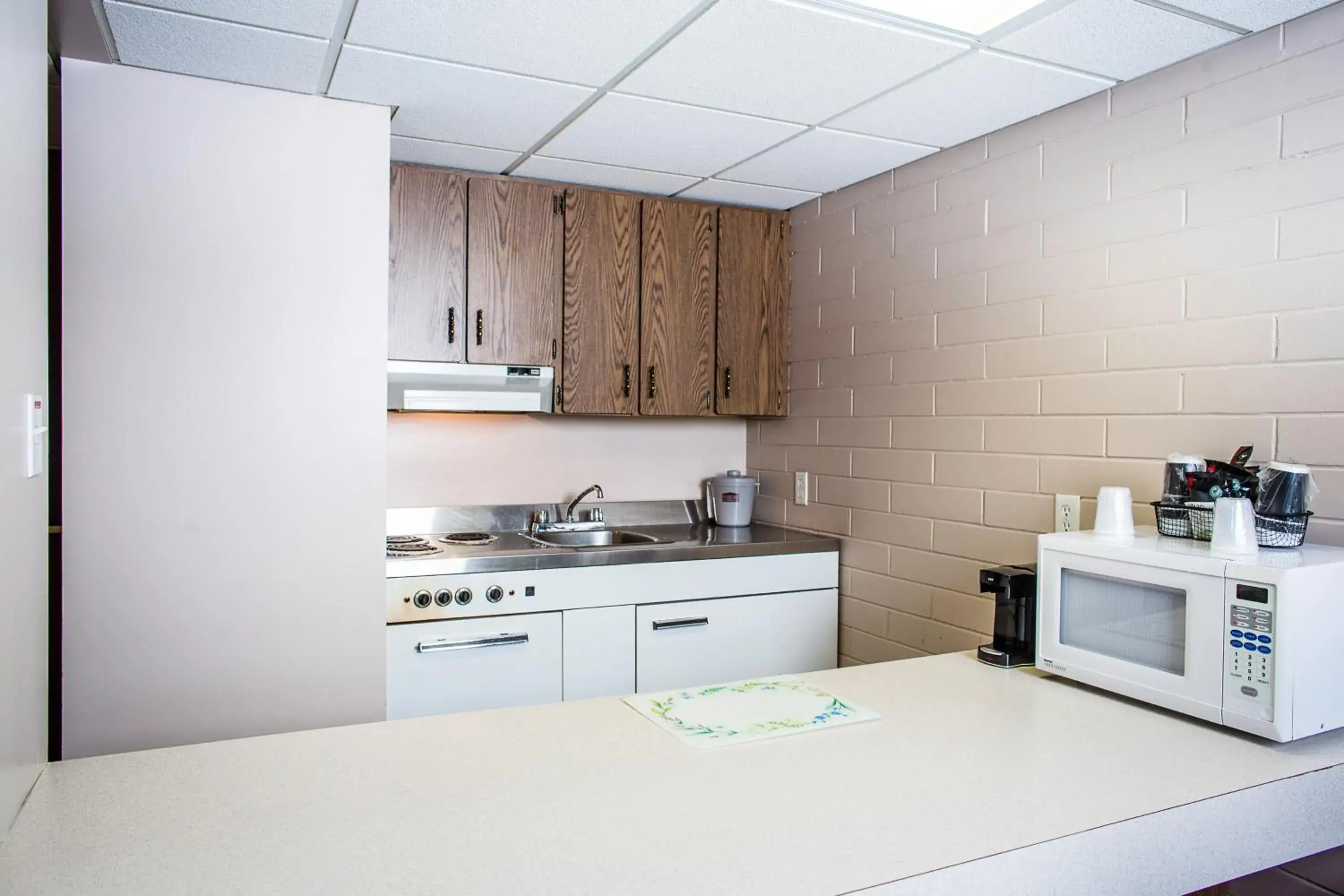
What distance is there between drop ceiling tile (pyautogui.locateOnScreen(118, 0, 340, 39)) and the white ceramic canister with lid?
87.6 inches

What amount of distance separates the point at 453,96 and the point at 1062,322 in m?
1.73

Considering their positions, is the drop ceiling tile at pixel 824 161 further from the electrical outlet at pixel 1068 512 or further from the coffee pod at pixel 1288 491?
the coffee pod at pixel 1288 491

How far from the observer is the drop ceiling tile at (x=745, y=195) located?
3.20 meters

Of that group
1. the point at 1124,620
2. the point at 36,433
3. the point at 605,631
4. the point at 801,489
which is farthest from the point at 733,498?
the point at 36,433

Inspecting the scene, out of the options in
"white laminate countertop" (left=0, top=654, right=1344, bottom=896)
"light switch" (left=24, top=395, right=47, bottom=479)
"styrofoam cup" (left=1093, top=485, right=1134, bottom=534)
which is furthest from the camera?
"styrofoam cup" (left=1093, top=485, right=1134, bottom=534)

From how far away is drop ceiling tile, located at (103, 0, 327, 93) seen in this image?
1.92 meters

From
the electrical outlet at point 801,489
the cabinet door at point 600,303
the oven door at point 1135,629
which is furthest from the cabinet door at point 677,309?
the oven door at point 1135,629

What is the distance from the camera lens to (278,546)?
2.26 meters

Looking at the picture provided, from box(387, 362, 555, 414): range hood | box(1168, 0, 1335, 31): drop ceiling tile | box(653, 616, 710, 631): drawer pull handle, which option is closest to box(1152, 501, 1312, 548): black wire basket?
box(1168, 0, 1335, 31): drop ceiling tile

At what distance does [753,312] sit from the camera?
11.5ft

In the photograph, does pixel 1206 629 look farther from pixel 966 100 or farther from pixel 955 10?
pixel 966 100

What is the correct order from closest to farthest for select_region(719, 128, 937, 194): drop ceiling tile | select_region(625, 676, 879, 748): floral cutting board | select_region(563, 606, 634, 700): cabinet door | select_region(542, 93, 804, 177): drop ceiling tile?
1. select_region(625, 676, 879, 748): floral cutting board
2. select_region(542, 93, 804, 177): drop ceiling tile
3. select_region(719, 128, 937, 194): drop ceiling tile
4. select_region(563, 606, 634, 700): cabinet door

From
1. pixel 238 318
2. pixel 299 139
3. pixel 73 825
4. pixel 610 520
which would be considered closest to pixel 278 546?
pixel 238 318

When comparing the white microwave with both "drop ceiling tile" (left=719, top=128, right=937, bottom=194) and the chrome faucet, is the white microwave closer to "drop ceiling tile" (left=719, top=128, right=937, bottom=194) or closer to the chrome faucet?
"drop ceiling tile" (left=719, top=128, right=937, bottom=194)
